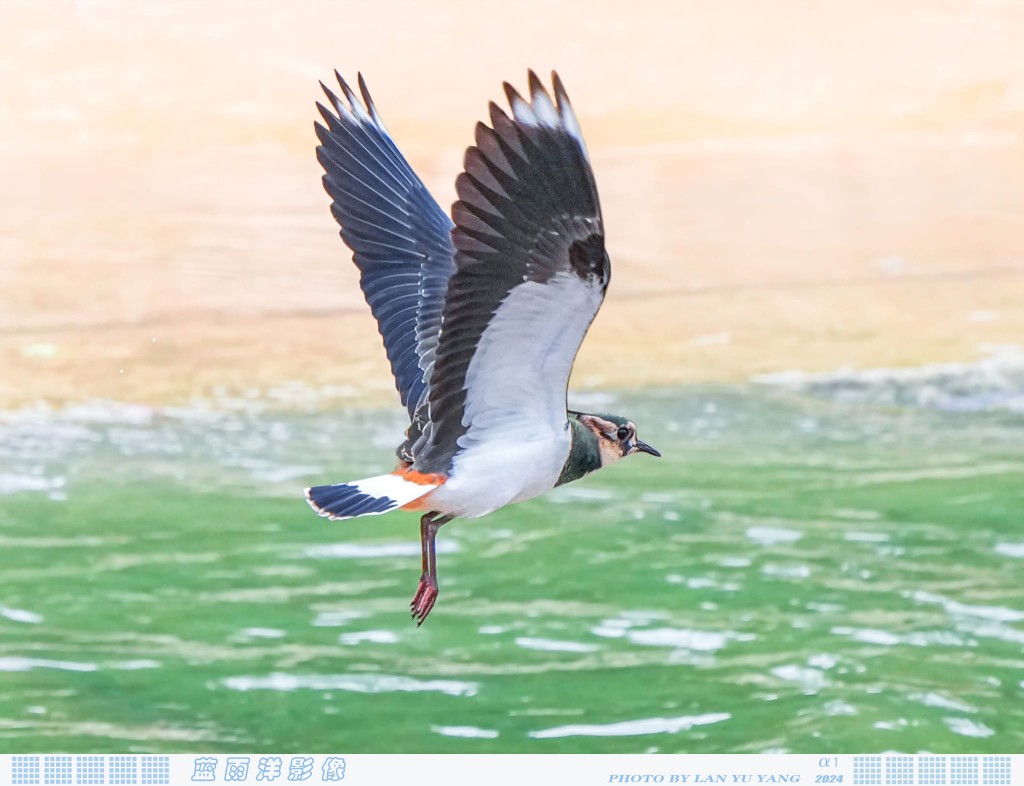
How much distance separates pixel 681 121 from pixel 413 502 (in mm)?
3239

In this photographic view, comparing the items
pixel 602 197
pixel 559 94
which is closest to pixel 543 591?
pixel 602 197

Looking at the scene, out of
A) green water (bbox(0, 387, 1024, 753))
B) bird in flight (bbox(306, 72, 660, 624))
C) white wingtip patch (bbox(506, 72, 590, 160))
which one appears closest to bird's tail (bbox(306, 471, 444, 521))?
bird in flight (bbox(306, 72, 660, 624))

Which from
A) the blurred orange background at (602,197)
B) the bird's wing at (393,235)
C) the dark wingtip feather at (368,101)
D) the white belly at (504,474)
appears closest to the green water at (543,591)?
the blurred orange background at (602,197)

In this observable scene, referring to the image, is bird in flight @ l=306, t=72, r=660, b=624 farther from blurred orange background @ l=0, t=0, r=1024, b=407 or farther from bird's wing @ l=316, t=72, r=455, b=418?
blurred orange background @ l=0, t=0, r=1024, b=407

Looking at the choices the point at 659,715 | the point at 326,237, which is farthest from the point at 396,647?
the point at 326,237

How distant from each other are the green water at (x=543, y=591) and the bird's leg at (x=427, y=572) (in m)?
1.93

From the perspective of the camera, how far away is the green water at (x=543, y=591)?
396 cm

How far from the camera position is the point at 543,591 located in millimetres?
4324

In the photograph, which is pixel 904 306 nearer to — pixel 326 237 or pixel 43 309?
pixel 326 237

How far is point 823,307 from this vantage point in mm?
5047

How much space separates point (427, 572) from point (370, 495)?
19 centimetres

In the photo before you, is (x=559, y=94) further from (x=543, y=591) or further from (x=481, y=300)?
(x=543, y=591)

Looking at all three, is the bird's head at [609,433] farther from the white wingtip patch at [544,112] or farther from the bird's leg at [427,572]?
the white wingtip patch at [544,112]

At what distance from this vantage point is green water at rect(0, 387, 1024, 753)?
396 centimetres
